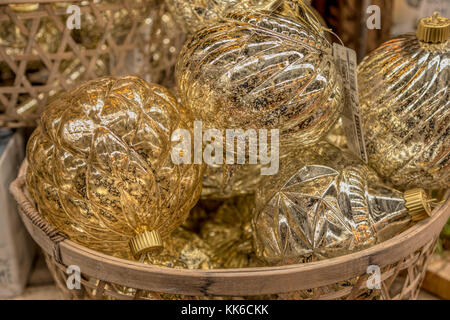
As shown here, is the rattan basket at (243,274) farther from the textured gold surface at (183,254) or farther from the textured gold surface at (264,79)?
the textured gold surface at (264,79)

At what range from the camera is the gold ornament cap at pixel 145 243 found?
0.58 meters

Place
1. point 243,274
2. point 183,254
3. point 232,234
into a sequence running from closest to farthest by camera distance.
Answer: point 243,274 < point 183,254 < point 232,234

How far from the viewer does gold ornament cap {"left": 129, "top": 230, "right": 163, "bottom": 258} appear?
1.91 feet

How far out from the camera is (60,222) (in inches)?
24.3

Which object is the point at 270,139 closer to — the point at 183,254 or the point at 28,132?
the point at 183,254

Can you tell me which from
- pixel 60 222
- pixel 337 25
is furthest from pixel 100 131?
pixel 337 25

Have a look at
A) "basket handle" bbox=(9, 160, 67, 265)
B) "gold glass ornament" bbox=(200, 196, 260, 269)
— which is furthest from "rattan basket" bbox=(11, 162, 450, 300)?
"gold glass ornament" bbox=(200, 196, 260, 269)

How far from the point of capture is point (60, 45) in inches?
29.7

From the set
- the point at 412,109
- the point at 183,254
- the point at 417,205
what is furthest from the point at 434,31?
the point at 183,254

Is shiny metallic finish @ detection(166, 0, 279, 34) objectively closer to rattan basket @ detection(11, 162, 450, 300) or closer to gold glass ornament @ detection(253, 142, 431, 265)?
gold glass ornament @ detection(253, 142, 431, 265)

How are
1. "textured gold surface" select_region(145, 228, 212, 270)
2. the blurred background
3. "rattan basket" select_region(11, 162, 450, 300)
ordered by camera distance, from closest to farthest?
"rattan basket" select_region(11, 162, 450, 300), "textured gold surface" select_region(145, 228, 212, 270), the blurred background

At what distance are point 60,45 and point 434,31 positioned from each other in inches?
19.7

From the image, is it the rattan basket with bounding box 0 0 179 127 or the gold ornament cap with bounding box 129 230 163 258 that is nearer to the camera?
the gold ornament cap with bounding box 129 230 163 258
